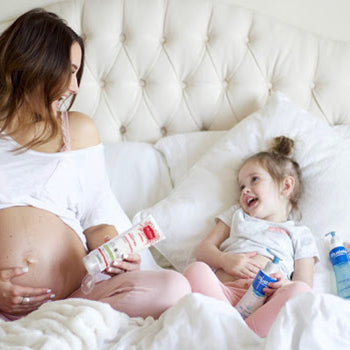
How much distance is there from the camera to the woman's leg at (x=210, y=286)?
48.6 inches

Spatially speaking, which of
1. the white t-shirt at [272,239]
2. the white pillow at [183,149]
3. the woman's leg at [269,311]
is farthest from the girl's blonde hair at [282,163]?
the woman's leg at [269,311]

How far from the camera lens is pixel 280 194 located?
5.20 feet

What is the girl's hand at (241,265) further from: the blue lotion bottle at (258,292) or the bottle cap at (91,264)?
the bottle cap at (91,264)

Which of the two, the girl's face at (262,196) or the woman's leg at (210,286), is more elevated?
the girl's face at (262,196)

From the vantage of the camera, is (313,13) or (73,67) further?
(313,13)

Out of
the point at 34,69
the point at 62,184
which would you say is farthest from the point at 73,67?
the point at 62,184

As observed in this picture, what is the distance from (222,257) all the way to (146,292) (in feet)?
1.35

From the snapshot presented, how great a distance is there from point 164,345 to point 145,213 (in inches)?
29.7

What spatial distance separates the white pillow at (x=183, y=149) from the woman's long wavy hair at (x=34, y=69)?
604 millimetres

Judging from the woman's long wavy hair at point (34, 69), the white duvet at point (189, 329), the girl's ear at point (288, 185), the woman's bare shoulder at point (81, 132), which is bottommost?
the white duvet at point (189, 329)

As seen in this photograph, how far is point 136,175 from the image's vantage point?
179cm

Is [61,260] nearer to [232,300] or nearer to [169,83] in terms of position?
[232,300]

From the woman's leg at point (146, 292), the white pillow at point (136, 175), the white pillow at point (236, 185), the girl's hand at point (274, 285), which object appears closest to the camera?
the woman's leg at point (146, 292)

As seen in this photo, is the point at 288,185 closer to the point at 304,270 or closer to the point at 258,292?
the point at 304,270
